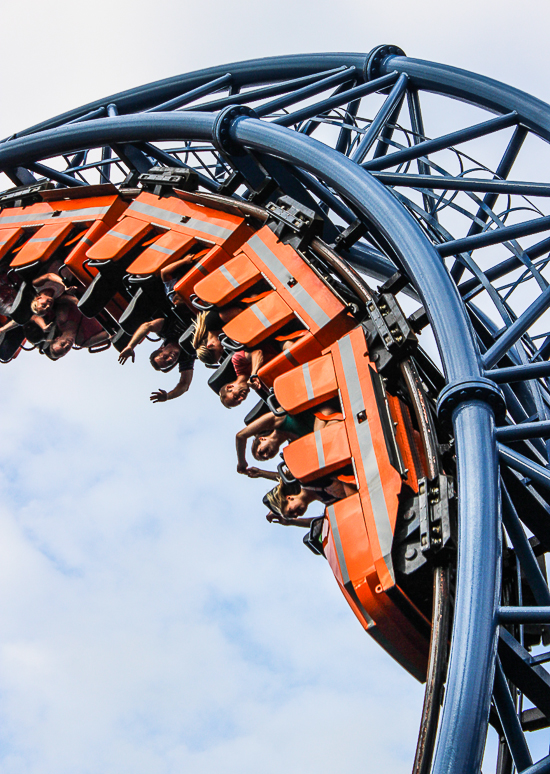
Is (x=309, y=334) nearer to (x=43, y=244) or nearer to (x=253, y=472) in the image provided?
(x=253, y=472)

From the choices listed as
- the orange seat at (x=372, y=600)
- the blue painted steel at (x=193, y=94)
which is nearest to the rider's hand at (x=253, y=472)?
the orange seat at (x=372, y=600)

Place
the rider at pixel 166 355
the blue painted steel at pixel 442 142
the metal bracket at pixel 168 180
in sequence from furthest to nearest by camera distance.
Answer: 1. the metal bracket at pixel 168 180
2. the rider at pixel 166 355
3. the blue painted steel at pixel 442 142

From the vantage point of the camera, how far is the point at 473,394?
19.0 feet

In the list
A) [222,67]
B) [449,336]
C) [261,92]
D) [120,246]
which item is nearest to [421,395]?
[449,336]

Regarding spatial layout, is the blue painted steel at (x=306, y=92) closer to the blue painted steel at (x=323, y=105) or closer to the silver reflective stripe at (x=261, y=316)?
the blue painted steel at (x=323, y=105)

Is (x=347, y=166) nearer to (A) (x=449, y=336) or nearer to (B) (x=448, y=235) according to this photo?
(B) (x=448, y=235)

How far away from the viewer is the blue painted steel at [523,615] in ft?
16.2

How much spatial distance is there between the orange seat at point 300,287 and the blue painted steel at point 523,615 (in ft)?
9.92

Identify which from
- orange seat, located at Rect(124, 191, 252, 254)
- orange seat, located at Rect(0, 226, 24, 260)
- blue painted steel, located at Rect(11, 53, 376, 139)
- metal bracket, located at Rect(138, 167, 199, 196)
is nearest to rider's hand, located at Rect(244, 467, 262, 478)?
orange seat, located at Rect(124, 191, 252, 254)

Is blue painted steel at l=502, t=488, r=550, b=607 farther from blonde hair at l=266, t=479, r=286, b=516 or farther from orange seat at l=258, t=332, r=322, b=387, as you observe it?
orange seat at l=258, t=332, r=322, b=387

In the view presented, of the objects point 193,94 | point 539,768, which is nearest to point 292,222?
point 193,94

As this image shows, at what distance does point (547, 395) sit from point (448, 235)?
1.85m

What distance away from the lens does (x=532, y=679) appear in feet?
17.3

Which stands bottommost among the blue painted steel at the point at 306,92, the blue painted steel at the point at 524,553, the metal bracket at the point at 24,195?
the blue painted steel at the point at 524,553
